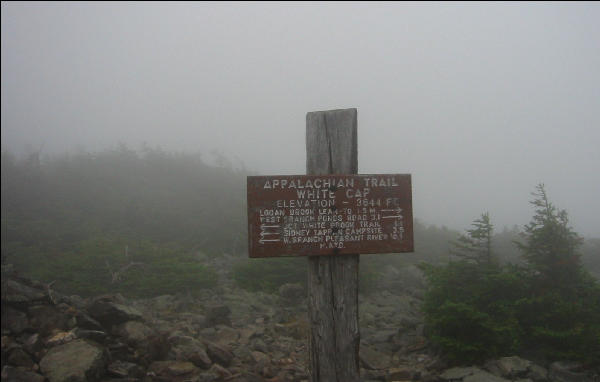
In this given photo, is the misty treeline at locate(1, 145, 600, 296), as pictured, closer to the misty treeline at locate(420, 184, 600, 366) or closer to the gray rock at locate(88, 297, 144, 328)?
the misty treeline at locate(420, 184, 600, 366)

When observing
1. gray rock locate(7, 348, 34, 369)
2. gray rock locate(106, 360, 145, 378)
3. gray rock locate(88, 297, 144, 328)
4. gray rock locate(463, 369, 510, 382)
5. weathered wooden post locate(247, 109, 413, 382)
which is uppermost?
weathered wooden post locate(247, 109, 413, 382)

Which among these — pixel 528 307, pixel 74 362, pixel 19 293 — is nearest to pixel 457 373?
pixel 528 307

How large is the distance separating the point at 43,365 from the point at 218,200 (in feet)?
46.4

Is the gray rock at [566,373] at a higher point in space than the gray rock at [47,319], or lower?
lower

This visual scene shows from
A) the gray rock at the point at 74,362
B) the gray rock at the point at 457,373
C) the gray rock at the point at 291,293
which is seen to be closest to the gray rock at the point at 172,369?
the gray rock at the point at 74,362

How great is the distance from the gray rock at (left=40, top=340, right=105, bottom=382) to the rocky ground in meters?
0.01

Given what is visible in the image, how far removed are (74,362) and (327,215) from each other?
3.41 meters

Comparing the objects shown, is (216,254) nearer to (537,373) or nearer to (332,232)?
(537,373)

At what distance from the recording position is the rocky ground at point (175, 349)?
439 centimetres

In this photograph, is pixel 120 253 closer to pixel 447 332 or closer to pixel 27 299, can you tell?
pixel 27 299

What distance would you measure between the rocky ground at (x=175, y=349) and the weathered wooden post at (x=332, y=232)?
2017mm

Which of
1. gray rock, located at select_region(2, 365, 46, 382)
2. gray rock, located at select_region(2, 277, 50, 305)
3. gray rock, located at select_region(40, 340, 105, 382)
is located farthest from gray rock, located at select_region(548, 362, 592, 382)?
gray rock, located at select_region(2, 277, 50, 305)

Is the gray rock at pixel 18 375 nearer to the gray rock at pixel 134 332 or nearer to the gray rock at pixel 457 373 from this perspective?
the gray rock at pixel 134 332

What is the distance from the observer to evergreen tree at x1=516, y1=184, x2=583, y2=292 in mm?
5605
